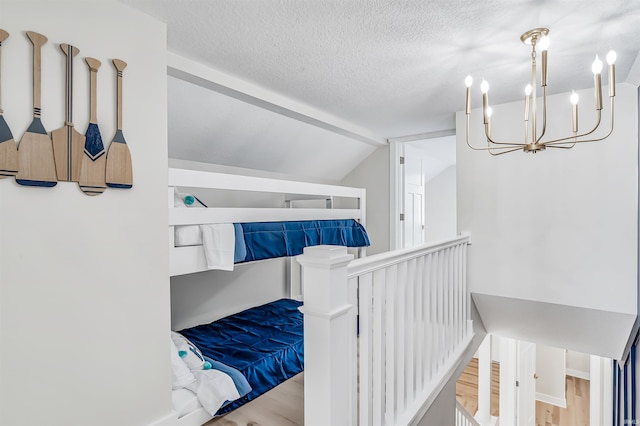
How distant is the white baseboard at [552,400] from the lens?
205 inches

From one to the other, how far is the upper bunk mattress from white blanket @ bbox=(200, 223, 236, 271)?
0.73 metres

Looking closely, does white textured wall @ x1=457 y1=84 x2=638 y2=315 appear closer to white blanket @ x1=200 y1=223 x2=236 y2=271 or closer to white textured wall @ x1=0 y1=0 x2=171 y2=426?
white blanket @ x1=200 y1=223 x2=236 y2=271

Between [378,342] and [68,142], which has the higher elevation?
[68,142]

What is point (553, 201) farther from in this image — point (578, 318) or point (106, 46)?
point (106, 46)

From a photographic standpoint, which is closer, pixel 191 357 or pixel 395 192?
pixel 191 357

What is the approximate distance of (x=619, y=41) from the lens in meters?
1.74

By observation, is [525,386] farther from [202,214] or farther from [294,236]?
[202,214]

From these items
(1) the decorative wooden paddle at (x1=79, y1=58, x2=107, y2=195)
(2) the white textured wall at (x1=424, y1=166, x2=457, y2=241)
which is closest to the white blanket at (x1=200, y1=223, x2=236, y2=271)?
(1) the decorative wooden paddle at (x1=79, y1=58, x2=107, y2=195)

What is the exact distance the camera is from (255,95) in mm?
2381

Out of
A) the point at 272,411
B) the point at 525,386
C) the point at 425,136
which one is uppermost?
the point at 425,136

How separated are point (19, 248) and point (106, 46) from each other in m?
0.88

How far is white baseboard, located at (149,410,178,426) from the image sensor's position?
5.11 ft

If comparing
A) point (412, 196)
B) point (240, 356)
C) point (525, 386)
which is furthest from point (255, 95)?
point (525, 386)

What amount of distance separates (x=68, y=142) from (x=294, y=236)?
1618 millimetres
